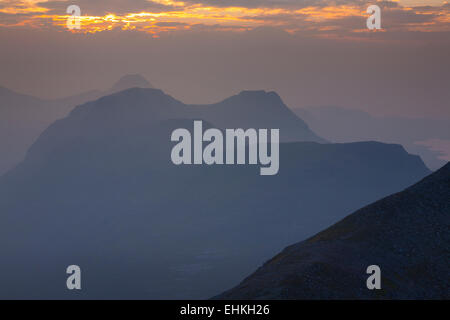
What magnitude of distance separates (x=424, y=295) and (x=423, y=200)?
22.9 metres

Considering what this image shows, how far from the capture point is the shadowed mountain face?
2479 inches

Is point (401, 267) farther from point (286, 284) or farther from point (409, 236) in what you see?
point (286, 284)

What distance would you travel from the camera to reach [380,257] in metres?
71.9

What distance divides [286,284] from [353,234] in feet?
68.1

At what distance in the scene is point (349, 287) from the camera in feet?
206

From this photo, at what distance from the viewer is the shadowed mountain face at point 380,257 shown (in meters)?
63.0
